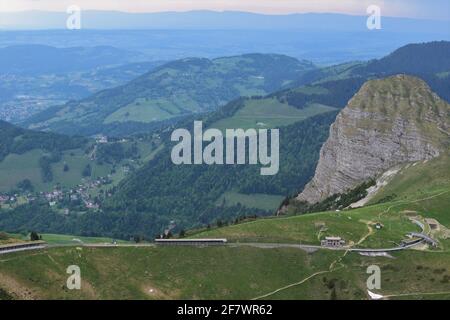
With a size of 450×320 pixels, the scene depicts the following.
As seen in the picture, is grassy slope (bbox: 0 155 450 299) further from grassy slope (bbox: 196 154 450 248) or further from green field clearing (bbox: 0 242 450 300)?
grassy slope (bbox: 196 154 450 248)

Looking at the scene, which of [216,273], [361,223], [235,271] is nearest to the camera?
[216,273]

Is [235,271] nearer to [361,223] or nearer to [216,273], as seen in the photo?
[216,273]

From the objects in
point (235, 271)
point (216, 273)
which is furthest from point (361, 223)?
point (216, 273)

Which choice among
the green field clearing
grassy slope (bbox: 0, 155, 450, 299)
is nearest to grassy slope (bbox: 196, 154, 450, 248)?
grassy slope (bbox: 0, 155, 450, 299)

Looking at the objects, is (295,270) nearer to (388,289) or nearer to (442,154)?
(388,289)

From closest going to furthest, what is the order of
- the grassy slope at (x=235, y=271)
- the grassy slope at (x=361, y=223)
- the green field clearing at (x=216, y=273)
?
the green field clearing at (x=216, y=273)
the grassy slope at (x=235, y=271)
the grassy slope at (x=361, y=223)

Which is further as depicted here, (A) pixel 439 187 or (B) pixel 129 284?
(A) pixel 439 187

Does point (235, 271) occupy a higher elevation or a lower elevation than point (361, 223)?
lower

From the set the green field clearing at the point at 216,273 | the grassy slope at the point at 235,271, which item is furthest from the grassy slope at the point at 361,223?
the green field clearing at the point at 216,273

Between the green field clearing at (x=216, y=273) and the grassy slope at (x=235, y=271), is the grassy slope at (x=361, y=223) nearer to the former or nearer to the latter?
the grassy slope at (x=235, y=271)

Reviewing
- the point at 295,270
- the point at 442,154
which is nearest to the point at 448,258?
the point at 295,270
